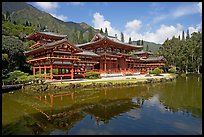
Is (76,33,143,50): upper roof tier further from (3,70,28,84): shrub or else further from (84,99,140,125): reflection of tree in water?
(84,99,140,125): reflection of tree in water

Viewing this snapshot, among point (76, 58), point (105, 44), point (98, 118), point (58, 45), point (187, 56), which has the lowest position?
point (98, 118)

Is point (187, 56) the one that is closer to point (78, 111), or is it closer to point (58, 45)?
point (58, 45)

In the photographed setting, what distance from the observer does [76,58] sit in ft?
98.7

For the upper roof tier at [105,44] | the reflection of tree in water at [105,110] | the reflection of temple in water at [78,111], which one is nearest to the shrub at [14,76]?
the reflection of temple in water at [78,111]

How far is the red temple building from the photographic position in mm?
28125

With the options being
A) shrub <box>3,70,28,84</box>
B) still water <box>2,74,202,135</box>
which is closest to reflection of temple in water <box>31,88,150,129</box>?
still water <box>2,74,202,135</box>

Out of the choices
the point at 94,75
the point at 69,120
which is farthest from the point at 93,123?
the point at 94,75

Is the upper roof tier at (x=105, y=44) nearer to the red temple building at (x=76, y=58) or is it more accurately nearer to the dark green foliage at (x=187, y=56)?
the red temple building at (x=76, y=58)

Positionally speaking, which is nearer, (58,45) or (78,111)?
(78,111)

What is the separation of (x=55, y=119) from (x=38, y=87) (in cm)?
1135

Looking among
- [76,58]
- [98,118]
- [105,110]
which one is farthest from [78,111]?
[76,58]

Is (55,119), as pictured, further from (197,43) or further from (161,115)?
(197,43)

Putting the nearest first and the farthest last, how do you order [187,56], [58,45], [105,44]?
[58,45]
[105,44]
[187,56]

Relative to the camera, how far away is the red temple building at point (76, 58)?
28.1 meters
